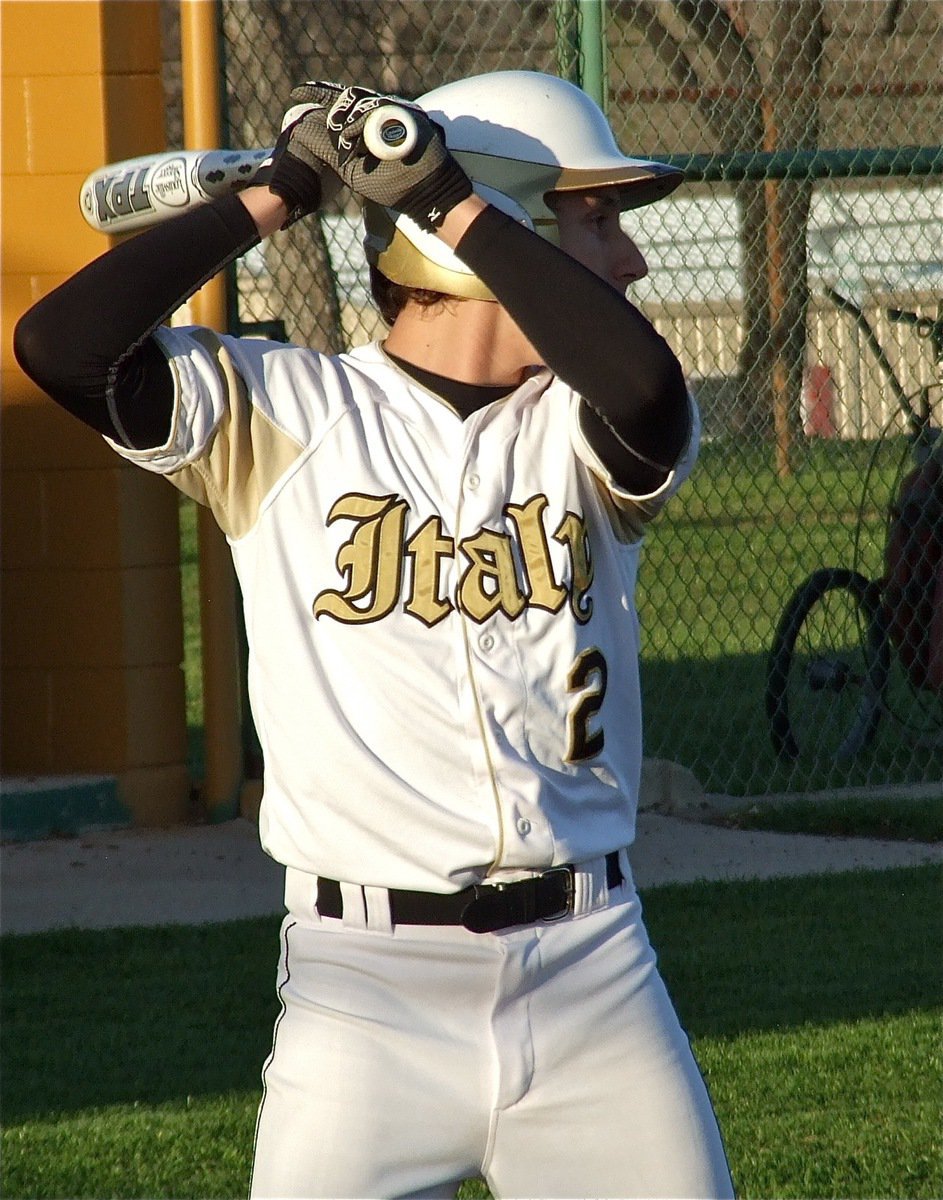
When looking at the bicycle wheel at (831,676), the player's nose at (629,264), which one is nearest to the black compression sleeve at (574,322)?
the player's nose at (629,264)

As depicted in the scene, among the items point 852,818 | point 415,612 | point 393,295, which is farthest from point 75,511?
point 415,612

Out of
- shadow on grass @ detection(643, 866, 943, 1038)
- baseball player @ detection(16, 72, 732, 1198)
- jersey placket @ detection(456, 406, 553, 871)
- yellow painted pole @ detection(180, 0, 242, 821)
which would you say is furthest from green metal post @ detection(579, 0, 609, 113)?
jersey placket @ detection(456, 406, 553, 871)

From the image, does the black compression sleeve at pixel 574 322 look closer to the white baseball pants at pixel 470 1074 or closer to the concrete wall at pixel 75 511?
the white baseball pants at pixel 470 1074

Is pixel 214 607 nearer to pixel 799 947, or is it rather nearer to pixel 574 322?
pixel 799 947

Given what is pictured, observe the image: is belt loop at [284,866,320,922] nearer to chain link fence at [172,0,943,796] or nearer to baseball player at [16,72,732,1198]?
baseball player at [16,72,732,1198]

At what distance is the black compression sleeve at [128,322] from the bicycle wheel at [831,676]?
5.24 metres

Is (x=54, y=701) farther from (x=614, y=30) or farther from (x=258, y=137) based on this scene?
(x=614, y=30)

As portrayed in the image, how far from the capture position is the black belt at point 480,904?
6.89 feet

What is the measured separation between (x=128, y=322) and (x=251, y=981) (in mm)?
2980

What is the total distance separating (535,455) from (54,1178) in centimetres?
209

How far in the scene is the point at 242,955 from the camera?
497cm

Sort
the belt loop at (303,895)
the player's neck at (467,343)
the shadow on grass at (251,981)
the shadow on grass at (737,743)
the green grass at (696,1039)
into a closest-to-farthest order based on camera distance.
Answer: the belt loop at (303,895), the player's neck at (467,343), the green grass at (696,1039), the shadow on grass at (251,981), the shadow on grass at (737,743)

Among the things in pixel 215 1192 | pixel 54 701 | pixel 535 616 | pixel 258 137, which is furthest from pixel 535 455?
pixel 258 137

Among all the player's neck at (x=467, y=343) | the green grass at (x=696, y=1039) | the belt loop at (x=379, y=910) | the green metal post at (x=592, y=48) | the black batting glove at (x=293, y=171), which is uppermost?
the green metal post at (x=592, y=48)
